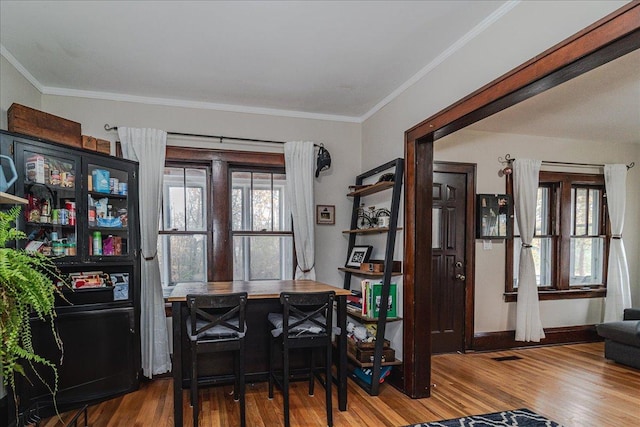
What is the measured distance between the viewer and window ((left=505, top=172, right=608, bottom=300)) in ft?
16.1

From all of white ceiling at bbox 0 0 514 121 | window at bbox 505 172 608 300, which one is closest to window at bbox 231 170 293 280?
white ceiling at bbox 0 0 514 121

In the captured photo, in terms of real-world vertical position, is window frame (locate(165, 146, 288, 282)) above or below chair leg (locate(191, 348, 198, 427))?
above

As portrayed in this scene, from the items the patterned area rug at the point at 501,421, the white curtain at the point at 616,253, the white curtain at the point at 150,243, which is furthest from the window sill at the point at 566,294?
the white curtain at the point at 150,243

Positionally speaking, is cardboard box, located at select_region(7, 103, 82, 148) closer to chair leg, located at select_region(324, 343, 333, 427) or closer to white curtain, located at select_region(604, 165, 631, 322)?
chair leg, located at select_region(324, 343, 333, 427)

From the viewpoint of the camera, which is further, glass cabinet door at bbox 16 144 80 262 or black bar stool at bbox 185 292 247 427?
glass cabinet door at bbox 16 144 80 262

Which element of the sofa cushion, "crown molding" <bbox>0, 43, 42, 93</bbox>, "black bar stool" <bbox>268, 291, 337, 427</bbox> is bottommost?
the sofa cushion

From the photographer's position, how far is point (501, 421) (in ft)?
8.77

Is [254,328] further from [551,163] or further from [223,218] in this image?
[551,163]

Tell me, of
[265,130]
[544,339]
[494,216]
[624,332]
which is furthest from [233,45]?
[544,339]

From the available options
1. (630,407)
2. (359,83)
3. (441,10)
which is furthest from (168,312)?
(630,407)

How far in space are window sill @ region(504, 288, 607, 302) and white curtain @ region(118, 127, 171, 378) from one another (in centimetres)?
415

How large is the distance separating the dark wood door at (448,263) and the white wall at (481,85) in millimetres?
259

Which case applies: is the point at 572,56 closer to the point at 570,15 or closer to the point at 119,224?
the point at 570,15

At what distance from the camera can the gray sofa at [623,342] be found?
12.6 ft
